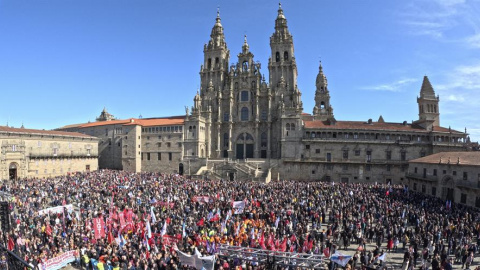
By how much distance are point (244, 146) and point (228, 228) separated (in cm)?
3875

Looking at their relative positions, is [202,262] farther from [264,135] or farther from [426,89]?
[426,89]

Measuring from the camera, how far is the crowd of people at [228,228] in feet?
53.8

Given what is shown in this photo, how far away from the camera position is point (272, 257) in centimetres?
1432

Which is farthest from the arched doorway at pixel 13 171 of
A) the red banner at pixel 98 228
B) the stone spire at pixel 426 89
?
the stone spire at pixel 426 89

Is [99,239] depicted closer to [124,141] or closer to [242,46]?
[124,141]

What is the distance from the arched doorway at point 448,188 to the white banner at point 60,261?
125 ft

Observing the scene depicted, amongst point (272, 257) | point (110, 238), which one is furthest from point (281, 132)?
point (272, 257)

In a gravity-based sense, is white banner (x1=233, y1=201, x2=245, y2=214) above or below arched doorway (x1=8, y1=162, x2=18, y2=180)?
below

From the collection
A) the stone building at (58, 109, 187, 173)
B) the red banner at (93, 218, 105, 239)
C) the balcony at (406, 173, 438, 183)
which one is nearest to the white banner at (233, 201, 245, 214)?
the red banner at (93, 218, 105, 239)

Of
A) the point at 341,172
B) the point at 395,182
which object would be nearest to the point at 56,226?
the point at 341,172

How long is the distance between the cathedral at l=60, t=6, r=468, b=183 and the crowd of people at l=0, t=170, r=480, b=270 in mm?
18936

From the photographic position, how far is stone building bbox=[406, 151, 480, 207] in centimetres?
3052

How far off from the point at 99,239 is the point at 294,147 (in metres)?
40.1

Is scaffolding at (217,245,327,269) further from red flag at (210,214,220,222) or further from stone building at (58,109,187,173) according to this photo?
stone building at (58,109,187,173)
